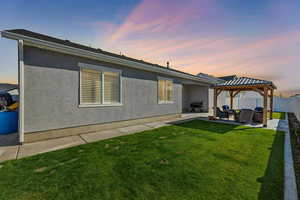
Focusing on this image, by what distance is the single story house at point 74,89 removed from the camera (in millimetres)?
4336

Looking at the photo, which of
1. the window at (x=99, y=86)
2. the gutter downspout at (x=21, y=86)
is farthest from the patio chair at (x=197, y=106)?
the gutter downspout at (x=21, y=86)

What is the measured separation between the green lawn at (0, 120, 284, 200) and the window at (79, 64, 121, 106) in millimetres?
2365

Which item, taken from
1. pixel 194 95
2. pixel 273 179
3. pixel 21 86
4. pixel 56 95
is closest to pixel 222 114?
pixel 194 95

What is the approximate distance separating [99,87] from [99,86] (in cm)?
5

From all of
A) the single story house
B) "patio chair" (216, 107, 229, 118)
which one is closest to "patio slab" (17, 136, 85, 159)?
the single story house

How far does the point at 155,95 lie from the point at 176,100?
225 cm

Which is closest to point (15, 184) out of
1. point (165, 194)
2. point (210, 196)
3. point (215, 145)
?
point (165, 194)

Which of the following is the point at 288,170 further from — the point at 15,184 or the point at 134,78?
the point at 134,78

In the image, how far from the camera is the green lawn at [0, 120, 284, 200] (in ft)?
6.95

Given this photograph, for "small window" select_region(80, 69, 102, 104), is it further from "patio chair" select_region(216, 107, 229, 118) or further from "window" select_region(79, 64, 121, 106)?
"patio chair" select_region(216, 107, 229, 118)

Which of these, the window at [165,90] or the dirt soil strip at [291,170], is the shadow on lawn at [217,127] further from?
the window at [165,90]

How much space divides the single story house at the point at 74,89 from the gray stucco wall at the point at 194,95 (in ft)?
23.1

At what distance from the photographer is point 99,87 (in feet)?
19.9

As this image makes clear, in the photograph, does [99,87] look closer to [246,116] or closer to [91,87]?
[91,87]
